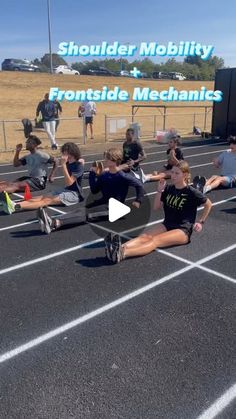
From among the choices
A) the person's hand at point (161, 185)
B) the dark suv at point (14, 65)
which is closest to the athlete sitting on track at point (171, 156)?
the person's hand at point (161, 185)

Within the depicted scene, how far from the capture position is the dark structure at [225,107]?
18938mm

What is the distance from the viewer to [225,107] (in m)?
19.5

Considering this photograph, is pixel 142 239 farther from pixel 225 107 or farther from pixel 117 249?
pixel 225 107

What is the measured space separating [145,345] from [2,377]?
133cm

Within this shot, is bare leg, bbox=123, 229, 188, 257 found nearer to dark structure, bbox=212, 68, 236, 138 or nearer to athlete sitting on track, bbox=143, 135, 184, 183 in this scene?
athlete sitting on track, bbox=143, 135, 184, 183

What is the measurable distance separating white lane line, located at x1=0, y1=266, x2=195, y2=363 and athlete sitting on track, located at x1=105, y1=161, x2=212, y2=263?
0.59 meters

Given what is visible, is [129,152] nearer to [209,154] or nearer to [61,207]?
[61,207]

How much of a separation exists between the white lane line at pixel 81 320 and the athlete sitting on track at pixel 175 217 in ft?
1.93

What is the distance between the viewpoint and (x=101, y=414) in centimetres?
292

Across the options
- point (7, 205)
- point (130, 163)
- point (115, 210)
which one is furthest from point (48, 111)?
point (115, 210)

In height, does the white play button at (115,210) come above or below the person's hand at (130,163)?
below

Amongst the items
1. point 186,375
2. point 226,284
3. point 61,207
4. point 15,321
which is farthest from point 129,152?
point 186,375

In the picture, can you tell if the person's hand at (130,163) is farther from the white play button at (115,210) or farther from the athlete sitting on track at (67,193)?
the white play button at (115,210)

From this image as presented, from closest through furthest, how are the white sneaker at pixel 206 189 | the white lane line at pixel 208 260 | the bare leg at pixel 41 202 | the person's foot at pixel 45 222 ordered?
the white lane line at pixel 208 260 < the person's foot at pixel 45 222 < the bare leg at pixel 41 202 < the white sneaker at pixel 206 189
